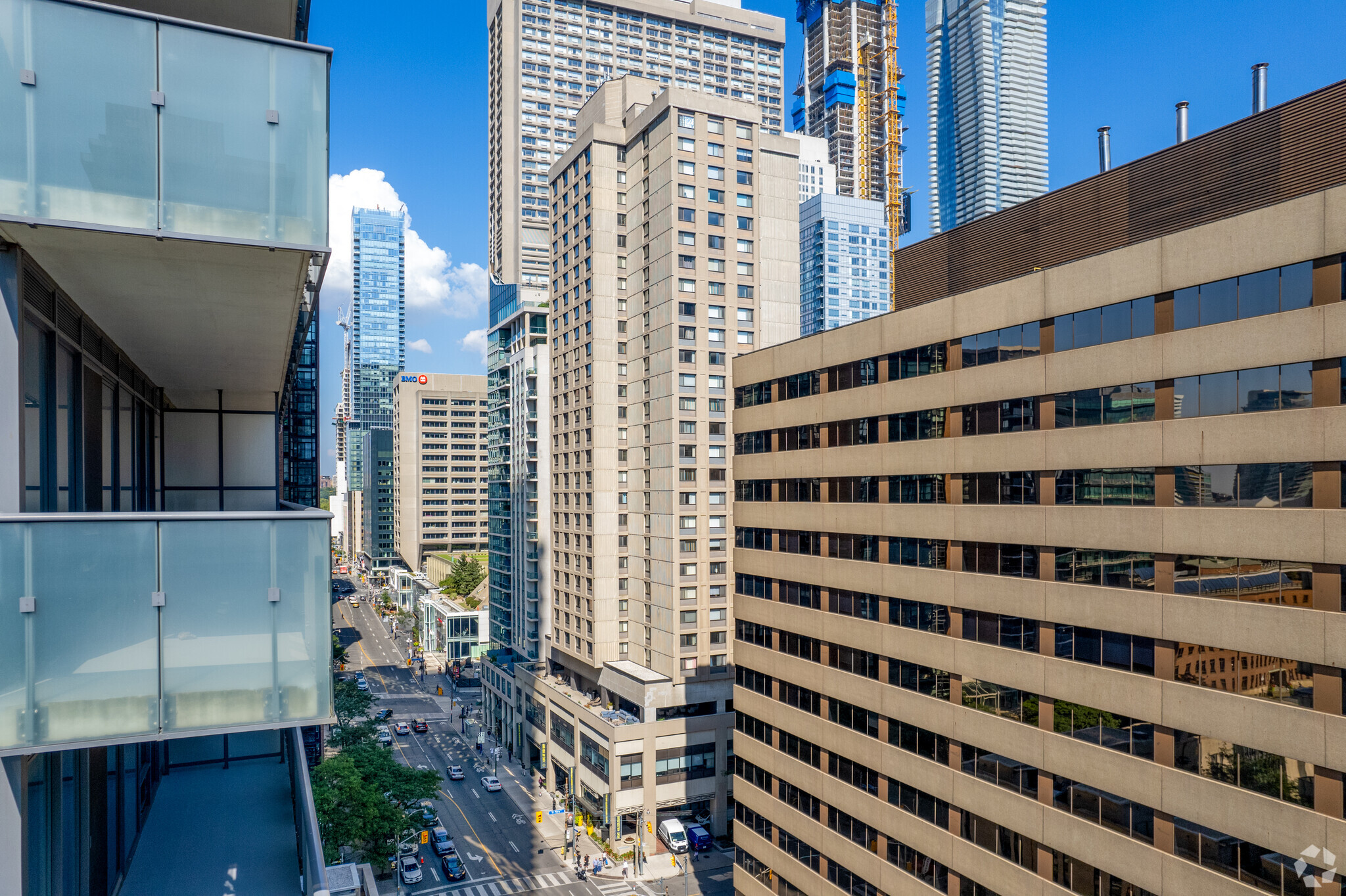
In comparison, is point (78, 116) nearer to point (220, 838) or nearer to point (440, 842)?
point (220, 838)

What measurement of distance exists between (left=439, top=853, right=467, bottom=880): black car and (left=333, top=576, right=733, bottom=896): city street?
40cm

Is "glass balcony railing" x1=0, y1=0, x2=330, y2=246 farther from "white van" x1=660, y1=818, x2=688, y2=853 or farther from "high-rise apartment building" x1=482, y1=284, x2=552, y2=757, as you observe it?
"high-rise apartment building" x1=482, y1=284, x2=552, y2=757

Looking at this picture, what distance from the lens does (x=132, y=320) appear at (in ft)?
36.8

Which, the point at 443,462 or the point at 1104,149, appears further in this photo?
the point at 443,462

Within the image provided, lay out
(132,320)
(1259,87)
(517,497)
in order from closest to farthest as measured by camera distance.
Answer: (132,320) → (1259,87) → (517,497)

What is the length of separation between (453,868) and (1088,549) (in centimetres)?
4963

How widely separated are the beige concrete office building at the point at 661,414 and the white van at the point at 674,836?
1648 millimetres

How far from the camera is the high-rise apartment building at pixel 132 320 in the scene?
7.94 m

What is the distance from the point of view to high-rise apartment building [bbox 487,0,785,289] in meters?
154

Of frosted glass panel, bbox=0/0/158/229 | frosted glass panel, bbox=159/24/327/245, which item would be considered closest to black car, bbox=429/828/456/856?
frosted glass panel, bbox=159/24/327/245

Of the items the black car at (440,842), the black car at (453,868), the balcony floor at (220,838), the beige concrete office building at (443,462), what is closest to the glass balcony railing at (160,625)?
the balcony floor at (220,838)

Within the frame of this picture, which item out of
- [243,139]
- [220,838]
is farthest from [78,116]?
[220,838]

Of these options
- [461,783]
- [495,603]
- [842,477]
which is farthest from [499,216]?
[842,477]

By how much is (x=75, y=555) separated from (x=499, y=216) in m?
167
